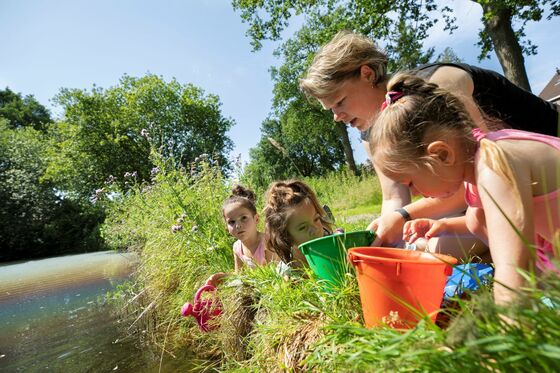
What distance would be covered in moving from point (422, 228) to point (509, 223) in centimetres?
107

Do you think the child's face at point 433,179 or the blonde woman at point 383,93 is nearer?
the child's face at point 433,179

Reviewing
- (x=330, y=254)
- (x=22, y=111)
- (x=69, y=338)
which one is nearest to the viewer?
(x=330, y=254)

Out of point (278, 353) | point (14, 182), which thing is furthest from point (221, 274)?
point (14, 182)

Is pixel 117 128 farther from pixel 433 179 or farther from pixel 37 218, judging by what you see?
pixel 433 179

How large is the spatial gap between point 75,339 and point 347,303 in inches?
149

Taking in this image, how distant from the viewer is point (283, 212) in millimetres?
2672

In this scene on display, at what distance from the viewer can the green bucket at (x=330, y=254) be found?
5.61 ft

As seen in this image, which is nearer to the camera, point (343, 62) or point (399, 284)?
point (399, 284)

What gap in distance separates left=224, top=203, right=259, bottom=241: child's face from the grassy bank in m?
0.47

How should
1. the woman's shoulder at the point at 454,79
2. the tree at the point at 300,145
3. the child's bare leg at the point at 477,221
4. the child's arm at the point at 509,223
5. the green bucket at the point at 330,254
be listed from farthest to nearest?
1. the tree at the point at 300,145
2. the woman's shoulder at the point at 454,79
3. the green bucket at the point at 330,254
4. the child's bare leg at the point at 477,221
5. the child's arm at the point at 509,223

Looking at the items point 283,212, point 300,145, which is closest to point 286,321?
point 283,212

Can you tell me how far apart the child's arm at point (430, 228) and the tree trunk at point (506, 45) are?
25.5ft

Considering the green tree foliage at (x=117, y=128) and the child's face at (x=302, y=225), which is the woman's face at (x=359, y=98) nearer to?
the child's face at (x=302, y=225)

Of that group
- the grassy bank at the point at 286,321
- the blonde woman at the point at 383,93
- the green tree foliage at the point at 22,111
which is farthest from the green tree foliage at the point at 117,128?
the blonde woman at the point at 383,93
